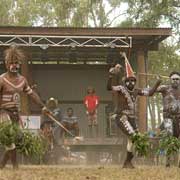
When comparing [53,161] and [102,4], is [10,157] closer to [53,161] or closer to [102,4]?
[53,161]

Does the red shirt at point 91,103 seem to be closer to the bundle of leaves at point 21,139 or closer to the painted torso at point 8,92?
the bundle of leaves at point 21,139

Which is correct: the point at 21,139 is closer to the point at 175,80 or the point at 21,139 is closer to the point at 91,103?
the point at 175,80

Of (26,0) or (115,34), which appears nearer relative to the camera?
(115,34)

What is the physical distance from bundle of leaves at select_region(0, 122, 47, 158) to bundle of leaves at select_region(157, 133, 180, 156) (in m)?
2.23

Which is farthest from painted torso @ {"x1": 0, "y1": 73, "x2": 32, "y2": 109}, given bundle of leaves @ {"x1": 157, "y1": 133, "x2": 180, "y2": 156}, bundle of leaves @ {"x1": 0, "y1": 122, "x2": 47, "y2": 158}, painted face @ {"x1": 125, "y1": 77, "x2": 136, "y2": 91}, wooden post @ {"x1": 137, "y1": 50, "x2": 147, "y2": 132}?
wooden post @ {"x1": 137, "y1": 50, "x2": 147, "y2": 132}

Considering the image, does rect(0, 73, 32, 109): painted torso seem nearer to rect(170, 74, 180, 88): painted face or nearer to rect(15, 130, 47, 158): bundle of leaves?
rect(15, 130, 47, 158): bundle of leaves

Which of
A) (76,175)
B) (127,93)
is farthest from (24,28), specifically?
(76,175)

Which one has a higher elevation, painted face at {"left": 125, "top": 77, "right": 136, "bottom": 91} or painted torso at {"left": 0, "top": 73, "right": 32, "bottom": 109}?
painted face at {"left": 125, "top": 77, "right": 136, "bottom": 91}

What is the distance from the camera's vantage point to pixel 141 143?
33.8 feet

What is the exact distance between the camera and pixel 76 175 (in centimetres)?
849

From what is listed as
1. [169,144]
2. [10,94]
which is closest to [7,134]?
[10,94]

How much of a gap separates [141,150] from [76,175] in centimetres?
211

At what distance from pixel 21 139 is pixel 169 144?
269 cm

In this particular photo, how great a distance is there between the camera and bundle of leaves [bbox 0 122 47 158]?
31.1 ft
